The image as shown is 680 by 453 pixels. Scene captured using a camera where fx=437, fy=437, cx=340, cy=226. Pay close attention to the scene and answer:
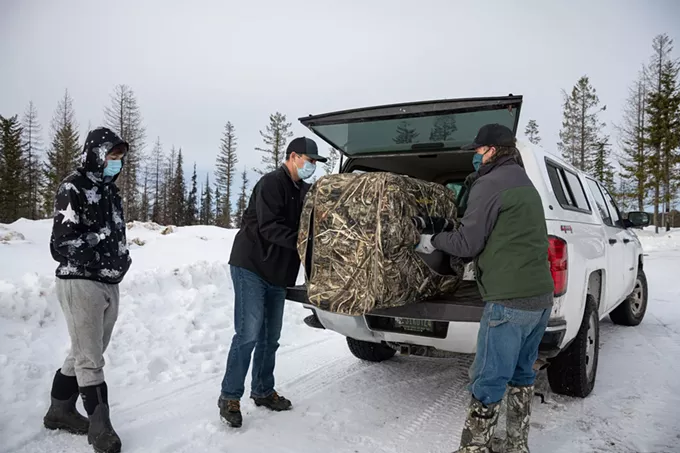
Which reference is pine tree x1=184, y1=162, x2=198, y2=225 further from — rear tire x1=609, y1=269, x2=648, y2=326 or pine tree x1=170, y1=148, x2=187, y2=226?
rear tire x1=609, y1=269, x2=648, y2=326

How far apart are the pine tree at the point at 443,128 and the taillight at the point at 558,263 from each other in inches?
47.6

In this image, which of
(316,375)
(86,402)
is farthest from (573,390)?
(86,402)

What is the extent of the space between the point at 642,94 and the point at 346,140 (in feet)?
137

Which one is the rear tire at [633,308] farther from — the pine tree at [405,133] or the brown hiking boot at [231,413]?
the brown hiking boot at [231,413]

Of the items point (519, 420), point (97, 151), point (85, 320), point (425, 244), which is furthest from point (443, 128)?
point (85, 320)

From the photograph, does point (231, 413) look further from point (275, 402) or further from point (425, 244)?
point (425, 244)

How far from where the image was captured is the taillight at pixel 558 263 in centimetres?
292

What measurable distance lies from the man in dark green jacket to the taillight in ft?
1.28

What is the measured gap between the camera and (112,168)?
3.02 meters

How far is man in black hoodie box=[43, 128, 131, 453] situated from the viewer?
2.75 m

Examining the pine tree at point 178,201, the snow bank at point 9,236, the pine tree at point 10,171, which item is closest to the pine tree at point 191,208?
the pine tree at point 178,201

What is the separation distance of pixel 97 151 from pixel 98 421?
1763 mm

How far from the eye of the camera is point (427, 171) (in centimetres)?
502

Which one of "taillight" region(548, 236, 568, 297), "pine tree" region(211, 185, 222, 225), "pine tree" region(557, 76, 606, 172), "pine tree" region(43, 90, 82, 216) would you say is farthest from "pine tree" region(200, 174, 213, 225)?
"taillight" region(548, 236, 568, 297)
